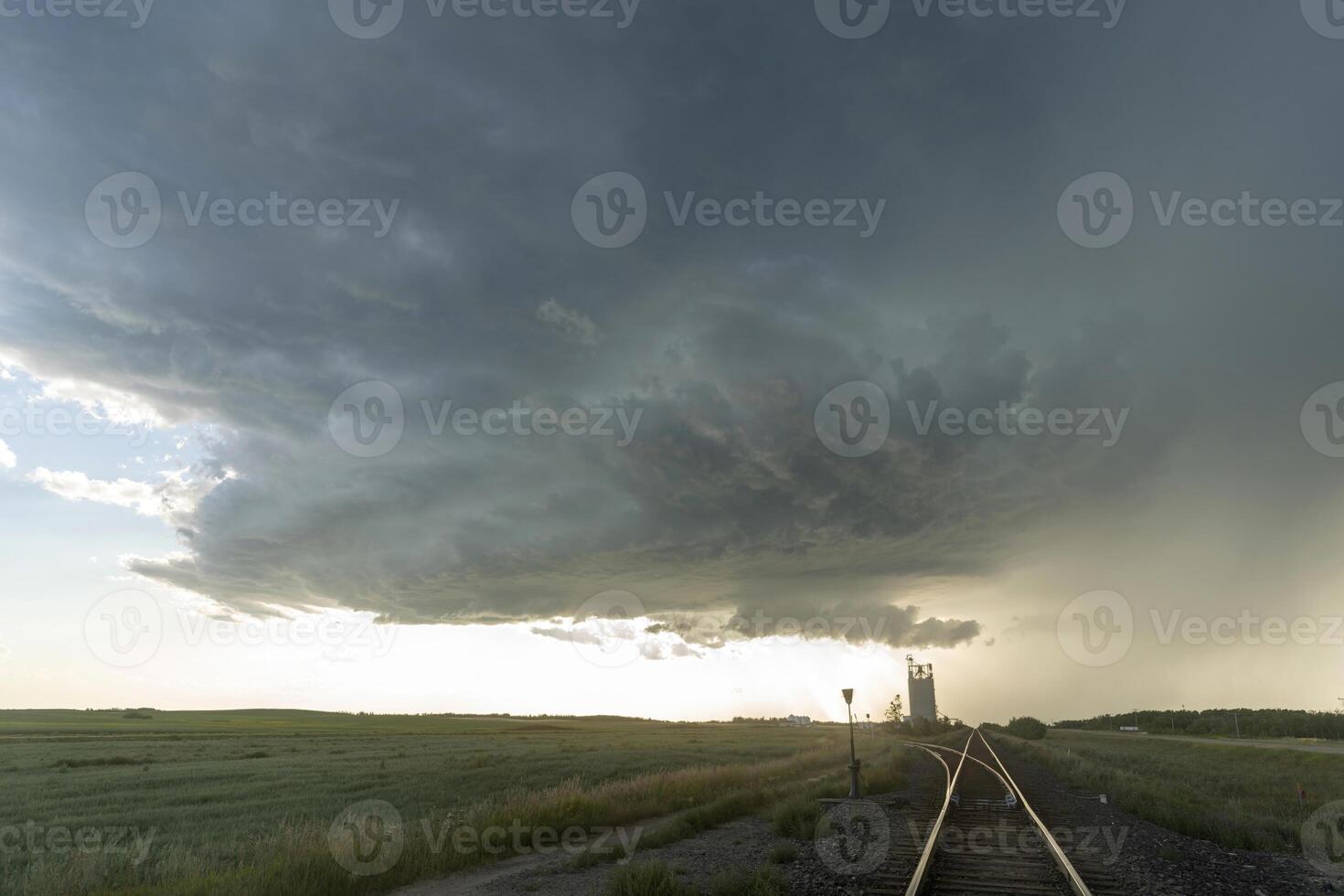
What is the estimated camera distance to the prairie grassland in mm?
16016

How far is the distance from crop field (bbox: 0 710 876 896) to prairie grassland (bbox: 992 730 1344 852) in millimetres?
11499

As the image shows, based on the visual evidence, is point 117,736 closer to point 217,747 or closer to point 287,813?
point 217,747

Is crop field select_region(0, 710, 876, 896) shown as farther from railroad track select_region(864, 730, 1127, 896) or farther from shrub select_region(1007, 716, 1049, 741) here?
shrub select_region(1007, 716, 1049, 741)

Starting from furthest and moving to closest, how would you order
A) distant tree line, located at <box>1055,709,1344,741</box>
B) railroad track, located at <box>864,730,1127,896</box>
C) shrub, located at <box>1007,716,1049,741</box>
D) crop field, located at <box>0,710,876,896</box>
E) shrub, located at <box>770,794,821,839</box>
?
1. shrub, located at <box>1007,716,1049,741</box>
2. distant tree line, located at <box>1055,709,1344,741</box>
3. shrub, located at <box>770,794,821,839</box>
4. crop field, located at <box>0,710,876,896</box>
5. railroad track, located at <box>864,730,1127,896</box>

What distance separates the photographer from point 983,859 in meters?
12.2

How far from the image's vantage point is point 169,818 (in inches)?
959

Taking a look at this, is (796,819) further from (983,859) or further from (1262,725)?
(1262,725)

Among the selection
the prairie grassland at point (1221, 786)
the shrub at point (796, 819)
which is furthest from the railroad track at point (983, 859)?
the prairie grassland at point (1221, 786)

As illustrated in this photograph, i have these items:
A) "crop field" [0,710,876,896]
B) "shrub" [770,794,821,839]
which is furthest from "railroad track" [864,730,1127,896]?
"crop field" [0,710,876,896]

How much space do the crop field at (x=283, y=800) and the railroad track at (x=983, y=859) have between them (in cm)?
798

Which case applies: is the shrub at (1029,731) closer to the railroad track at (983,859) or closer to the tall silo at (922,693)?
the tall silo at (922,693)

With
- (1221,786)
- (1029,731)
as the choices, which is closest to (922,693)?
(1029,731)

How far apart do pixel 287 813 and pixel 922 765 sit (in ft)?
96.7

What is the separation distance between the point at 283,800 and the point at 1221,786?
3828cm
